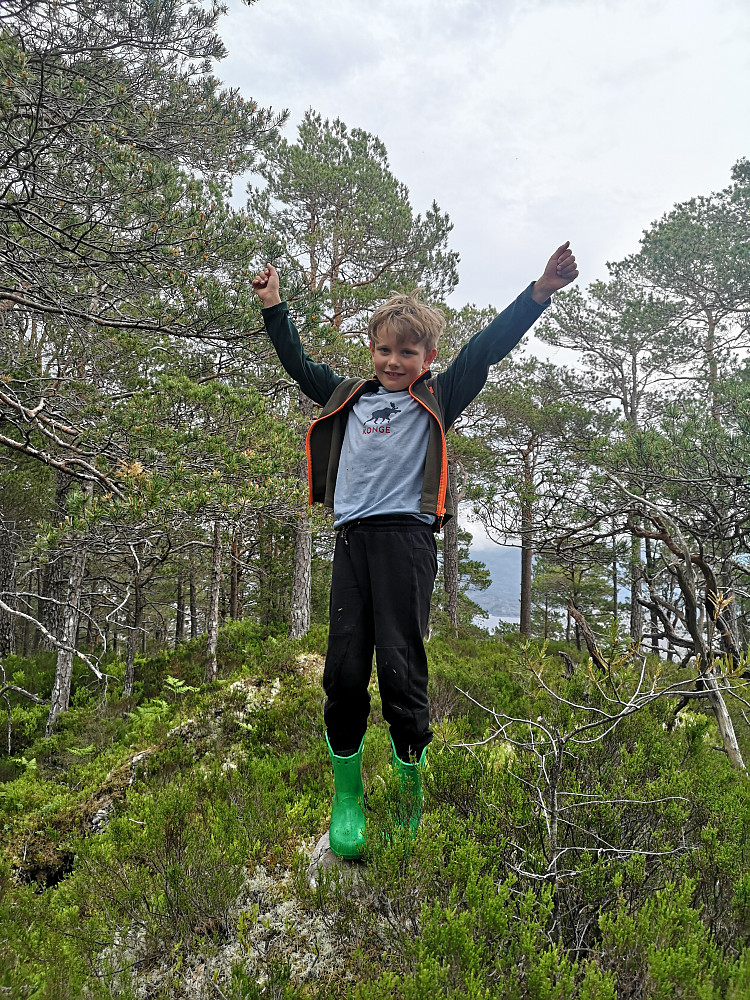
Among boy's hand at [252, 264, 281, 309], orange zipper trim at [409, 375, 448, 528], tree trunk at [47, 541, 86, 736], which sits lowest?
tree trunk at [47, 541, 86, 736]

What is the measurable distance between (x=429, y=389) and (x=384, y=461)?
407 millimetres

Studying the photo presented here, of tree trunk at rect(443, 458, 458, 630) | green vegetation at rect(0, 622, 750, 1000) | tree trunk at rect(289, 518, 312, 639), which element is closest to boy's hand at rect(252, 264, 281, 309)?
Answer: green vegetation at rect(0, 622, 750, 1000)

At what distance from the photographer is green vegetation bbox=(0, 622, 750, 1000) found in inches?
51.4

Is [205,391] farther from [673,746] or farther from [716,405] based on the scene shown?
[716,405]

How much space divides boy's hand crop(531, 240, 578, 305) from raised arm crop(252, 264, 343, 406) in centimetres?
102

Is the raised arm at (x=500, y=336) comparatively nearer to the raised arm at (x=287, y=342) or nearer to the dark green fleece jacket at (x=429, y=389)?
the dark green fleece jacket at (x=429, y=389)

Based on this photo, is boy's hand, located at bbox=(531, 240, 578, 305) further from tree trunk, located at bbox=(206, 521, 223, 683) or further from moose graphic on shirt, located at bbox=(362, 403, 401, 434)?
tree trunk, located at bbox=(206, 521, 223, 683)

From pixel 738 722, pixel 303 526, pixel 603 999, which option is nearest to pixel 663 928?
pixel 603 999

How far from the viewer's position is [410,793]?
1967 millimetres

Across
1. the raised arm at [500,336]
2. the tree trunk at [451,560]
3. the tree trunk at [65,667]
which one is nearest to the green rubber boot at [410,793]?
the raised arm at [500,336]

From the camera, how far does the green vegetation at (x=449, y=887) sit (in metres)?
1.31

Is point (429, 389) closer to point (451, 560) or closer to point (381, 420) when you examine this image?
point (381, 420)

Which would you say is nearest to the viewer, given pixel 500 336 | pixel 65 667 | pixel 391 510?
pixel 391 510

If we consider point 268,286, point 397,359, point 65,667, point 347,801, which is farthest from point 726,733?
point 65,667
